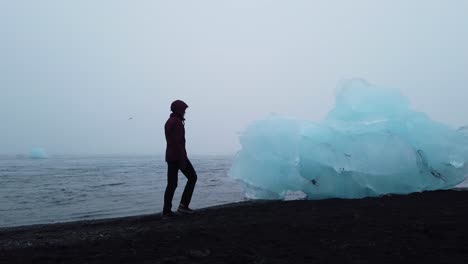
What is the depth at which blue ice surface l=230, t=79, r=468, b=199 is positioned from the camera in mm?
8539

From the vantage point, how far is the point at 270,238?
443 cm

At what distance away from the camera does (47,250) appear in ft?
14.2

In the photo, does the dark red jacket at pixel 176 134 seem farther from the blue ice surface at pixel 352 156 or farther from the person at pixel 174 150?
the blue ice surface at pixel 352 156

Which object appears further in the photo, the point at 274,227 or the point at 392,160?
the point at 392,160

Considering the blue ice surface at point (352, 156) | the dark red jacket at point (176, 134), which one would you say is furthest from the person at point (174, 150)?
the blue ice surface at point (352, 156)

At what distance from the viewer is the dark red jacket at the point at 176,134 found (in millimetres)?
6512

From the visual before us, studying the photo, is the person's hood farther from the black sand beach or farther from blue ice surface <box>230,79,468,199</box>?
blue ice surface <box>230,79,468,199</box>

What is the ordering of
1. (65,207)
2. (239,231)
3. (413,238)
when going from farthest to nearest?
(65,207) → (239,231) → (413,238)

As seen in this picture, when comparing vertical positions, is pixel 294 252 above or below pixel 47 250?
above

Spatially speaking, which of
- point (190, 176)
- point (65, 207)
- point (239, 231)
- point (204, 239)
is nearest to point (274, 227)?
point (239, 231)

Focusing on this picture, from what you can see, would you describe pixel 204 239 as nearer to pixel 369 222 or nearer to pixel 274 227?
pixel 274 227

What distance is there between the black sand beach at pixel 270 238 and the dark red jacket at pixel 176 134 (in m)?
0.85

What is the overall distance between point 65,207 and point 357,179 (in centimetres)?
597

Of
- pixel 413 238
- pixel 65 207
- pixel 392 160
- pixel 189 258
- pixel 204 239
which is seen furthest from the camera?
pixel 65 207
